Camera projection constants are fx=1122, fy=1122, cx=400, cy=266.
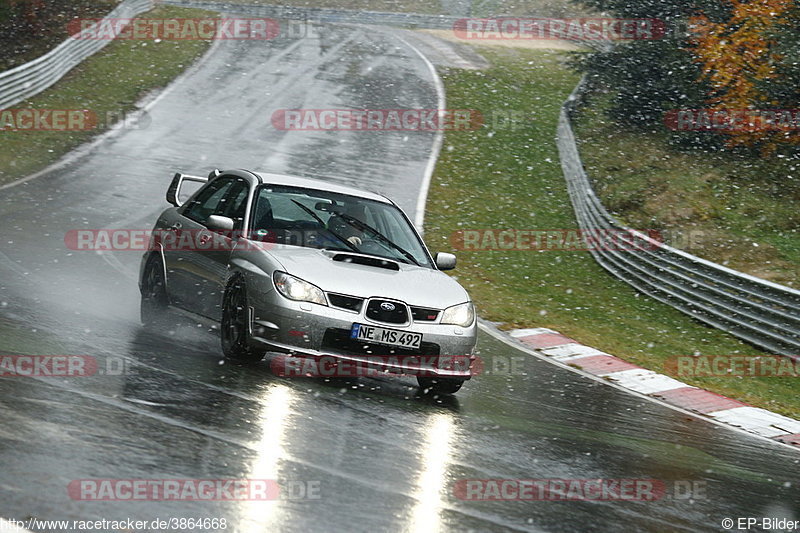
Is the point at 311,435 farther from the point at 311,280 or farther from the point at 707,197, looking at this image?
the point at 707,197

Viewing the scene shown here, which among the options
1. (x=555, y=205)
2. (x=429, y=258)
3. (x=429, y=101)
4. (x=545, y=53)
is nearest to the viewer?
(x=429, y=258)

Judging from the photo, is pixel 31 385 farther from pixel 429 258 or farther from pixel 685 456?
pixel 685 456

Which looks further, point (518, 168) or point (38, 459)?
point (518, 168)

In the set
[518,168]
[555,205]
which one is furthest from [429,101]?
[555,205]

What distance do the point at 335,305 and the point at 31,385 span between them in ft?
7.37

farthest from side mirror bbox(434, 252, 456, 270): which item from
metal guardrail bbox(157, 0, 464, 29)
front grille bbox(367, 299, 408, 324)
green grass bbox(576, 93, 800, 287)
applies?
metal guardrail bbox(157, 0, 464, 29)

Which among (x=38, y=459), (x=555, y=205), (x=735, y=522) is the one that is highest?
(x=38, y=459)

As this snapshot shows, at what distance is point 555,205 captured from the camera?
78.9 feet

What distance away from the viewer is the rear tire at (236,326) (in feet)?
27.6

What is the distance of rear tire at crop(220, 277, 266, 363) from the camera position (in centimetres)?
840

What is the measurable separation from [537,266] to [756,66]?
951cm

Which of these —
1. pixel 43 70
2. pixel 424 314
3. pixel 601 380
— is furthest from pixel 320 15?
pixel 424 314

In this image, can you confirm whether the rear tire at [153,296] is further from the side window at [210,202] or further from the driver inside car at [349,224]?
the driver inside car at [349,224]

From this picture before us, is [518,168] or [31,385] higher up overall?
[31,385]
